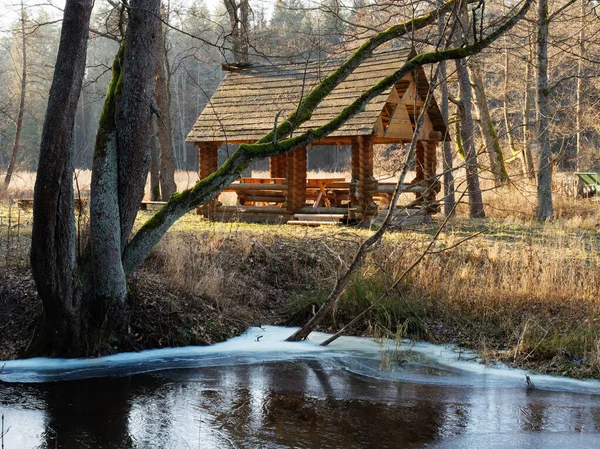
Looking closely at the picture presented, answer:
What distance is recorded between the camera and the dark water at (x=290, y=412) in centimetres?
617

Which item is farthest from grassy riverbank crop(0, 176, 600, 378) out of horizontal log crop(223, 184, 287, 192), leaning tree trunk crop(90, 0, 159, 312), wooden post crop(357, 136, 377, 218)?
horizontal log crop(223, 184, 287, 192)

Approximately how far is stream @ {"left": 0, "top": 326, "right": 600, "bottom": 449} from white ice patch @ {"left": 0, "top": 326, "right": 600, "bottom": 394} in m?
0.02

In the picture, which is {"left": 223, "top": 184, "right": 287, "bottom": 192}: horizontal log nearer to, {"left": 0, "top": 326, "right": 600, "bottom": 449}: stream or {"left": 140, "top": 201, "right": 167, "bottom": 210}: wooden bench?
{"left": 140, "top": 201, "right": 167, "bottom": 210}: wooden bench

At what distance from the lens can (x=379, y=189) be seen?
54.5ft

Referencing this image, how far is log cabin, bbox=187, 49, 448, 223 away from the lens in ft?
53.0

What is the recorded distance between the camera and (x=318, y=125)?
15836mm

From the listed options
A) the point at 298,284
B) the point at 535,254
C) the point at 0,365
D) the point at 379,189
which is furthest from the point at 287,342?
the point at 379,189

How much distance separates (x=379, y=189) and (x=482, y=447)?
1093 centimetres

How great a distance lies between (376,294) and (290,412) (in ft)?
12.0

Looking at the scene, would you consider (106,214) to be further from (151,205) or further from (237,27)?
(151,205)

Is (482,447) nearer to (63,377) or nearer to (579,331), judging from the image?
(579,331)

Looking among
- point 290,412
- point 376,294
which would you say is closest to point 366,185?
point 376,294

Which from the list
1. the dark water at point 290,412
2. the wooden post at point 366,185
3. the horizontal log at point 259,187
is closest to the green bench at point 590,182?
the wooden post at point 366,185

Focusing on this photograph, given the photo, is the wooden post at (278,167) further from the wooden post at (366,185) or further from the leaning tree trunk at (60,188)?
the leaning tree trunk at (60,188)
